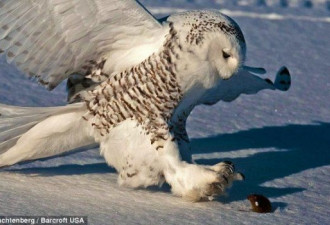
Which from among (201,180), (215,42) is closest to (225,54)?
(215,42)

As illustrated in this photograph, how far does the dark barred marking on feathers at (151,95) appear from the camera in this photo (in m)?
3.19

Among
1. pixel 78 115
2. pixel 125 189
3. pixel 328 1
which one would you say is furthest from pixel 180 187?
pixel 328 1

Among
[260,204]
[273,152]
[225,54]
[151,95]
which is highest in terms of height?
[225,54]

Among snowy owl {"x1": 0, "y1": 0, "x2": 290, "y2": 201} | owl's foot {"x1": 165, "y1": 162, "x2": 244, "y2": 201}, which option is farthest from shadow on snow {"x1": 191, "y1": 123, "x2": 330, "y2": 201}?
snowy owl {"x1": 0, "y1": 0, "x2": 290, "y2": 201}

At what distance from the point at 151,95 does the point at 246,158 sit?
700 mm

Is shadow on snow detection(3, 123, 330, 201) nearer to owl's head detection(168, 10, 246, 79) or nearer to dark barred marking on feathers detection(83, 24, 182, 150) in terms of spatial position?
dark barred marking on feathers detection(83, 24, 182, 150)

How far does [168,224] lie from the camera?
2.85 meters

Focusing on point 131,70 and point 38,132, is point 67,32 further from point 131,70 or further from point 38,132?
point 38,132

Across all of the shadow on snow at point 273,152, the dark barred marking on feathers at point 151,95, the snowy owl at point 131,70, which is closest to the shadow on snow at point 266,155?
the shadow on snow at point 273,152

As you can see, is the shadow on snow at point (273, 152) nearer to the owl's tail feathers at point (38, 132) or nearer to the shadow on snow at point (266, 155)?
the shadow on snow at point (266, 155)

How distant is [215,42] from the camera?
126 inches

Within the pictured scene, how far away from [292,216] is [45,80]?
93 cm

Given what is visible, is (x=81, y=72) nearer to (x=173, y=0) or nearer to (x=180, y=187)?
(x=180, y=187)

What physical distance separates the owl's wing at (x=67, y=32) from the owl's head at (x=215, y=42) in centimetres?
11
